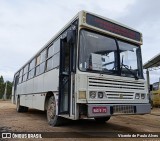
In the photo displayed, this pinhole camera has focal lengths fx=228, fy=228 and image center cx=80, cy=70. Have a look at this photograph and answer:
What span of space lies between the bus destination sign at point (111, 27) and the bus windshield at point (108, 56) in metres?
0.28

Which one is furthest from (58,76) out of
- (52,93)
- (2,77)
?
(2,77)

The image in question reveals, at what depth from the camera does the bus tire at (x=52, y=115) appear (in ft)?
A: 24.7

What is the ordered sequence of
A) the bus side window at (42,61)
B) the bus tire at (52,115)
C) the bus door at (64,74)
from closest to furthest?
the bus door at (64,74) → the bus tire at (52,115) → the bus side window at (42,61)

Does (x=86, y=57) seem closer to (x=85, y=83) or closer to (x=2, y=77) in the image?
(x=85, y=83)

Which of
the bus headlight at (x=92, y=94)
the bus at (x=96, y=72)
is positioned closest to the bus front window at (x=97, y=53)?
the bus at (x=96, y=72)

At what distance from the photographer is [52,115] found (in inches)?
310

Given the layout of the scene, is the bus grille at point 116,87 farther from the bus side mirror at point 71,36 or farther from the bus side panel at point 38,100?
the bus side panel at point 38,100

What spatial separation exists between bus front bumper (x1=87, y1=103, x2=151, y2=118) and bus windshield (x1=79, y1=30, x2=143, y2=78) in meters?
0.96

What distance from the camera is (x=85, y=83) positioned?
240 inches

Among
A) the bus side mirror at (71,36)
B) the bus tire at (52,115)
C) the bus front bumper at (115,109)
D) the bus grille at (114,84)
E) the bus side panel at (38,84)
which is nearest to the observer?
the bus front bumper at (115,109)

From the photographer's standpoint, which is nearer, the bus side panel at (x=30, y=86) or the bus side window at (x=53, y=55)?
the bus side window at (x=53, y=55)

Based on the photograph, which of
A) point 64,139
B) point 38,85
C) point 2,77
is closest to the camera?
point 64,139

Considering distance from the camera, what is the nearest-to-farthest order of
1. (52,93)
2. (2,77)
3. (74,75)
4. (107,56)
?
(74,75), (107,56), (52,93), (2,77)

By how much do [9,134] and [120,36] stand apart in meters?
4.47
